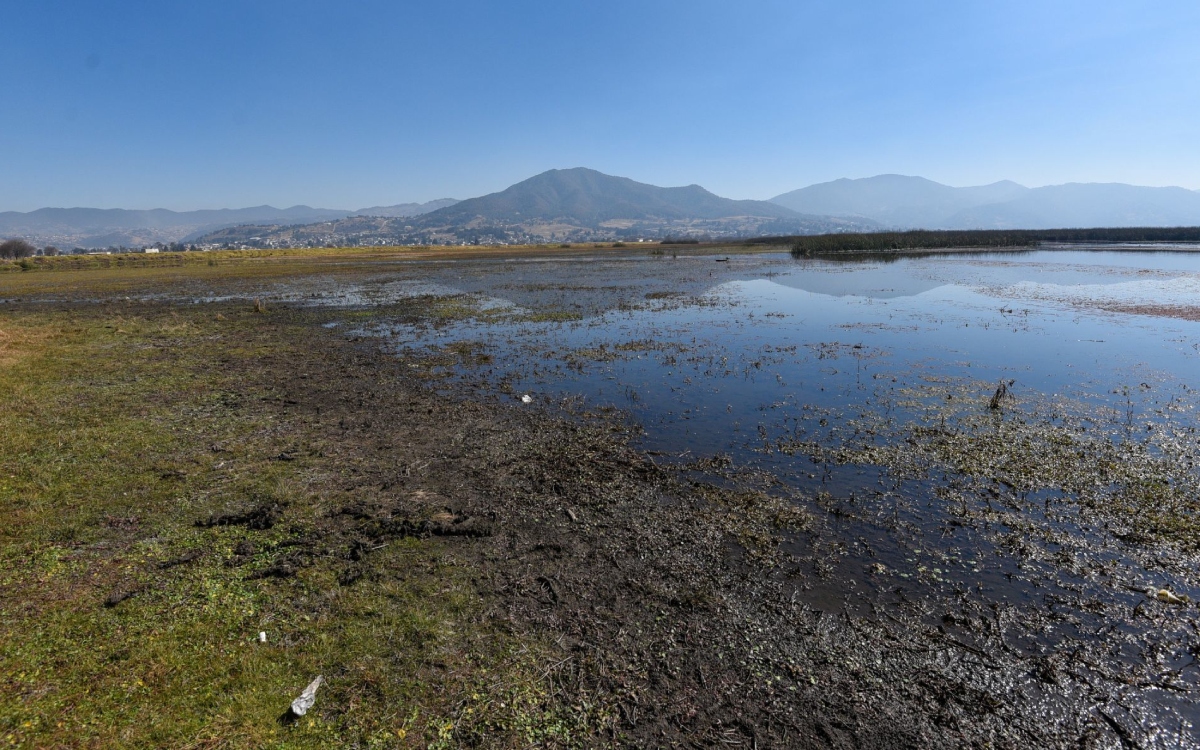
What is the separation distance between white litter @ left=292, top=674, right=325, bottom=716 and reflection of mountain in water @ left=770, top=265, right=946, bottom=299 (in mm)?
39834

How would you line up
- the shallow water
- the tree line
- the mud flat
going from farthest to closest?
the tree line
the shallow water
the mud flat

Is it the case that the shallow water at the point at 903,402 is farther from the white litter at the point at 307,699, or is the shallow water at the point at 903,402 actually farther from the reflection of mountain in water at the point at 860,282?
the white litter at the point at 307,699

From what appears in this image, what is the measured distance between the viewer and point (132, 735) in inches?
182

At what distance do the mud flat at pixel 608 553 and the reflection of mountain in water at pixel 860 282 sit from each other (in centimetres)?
2054

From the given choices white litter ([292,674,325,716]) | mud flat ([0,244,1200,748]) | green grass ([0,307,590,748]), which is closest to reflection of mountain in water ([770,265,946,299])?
mud flat ([0,244,1200,748])

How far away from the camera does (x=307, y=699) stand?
5.08 meters

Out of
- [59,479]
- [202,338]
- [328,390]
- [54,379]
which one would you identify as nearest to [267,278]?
[202,338]

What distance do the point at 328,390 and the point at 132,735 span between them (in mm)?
13334

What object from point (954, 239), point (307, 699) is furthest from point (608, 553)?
point (954, 239)

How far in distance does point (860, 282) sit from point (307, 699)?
163 ft

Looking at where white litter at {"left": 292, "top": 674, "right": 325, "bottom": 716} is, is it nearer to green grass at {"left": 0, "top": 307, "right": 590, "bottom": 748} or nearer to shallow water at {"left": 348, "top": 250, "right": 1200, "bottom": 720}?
green grass at {"left": 0, "top": 307, "right": 590, "bottom": 748}

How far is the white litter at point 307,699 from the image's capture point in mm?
4953

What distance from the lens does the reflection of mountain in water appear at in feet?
128

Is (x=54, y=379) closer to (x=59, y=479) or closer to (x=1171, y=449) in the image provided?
(x=59, y=479)
